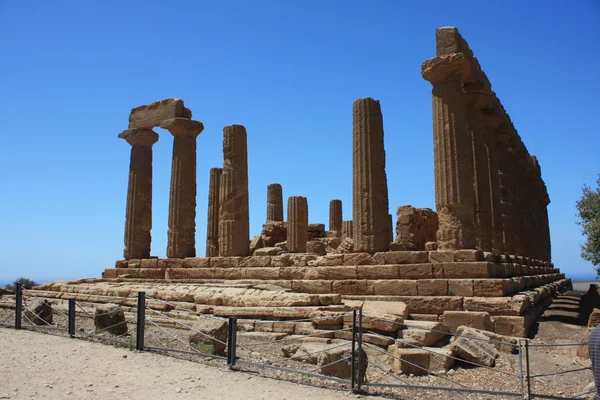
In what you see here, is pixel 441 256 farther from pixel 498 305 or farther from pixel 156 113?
pixel 156 113

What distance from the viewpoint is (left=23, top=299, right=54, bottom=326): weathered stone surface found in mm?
12930

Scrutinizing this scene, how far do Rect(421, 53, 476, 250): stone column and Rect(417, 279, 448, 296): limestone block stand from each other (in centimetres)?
151

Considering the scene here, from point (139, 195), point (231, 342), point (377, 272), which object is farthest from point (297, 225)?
point (231, 342)

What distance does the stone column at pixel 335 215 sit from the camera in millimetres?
34656

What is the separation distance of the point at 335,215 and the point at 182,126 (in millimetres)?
16143

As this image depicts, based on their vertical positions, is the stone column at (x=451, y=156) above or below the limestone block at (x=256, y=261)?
above

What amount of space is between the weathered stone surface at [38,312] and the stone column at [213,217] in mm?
10638

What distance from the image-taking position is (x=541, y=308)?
51.9 ft

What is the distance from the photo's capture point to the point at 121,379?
7.59 meters

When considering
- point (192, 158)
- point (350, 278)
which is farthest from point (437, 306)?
point (192, 158)

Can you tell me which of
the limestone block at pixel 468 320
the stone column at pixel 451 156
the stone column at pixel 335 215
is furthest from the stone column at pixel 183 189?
the stone column at pixel 335 215

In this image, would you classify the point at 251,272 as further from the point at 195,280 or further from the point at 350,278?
the point at 350,278

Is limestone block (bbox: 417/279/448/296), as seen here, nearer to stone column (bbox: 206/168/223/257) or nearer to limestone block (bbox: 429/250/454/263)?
limestone block (bbox: 429/250/454/263)

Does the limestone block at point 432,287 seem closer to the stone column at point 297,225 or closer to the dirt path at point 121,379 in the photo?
the dirt path at point 121,379
